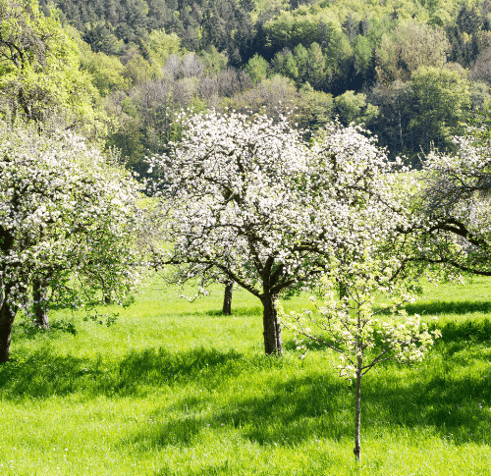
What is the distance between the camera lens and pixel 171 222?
14.9 metres

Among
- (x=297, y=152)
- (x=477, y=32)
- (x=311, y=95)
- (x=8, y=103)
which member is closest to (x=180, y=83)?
(x=311, y=95)

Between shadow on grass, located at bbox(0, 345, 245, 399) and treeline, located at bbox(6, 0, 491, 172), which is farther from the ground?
treeline, located at bbox(6, 0, 491, 172)

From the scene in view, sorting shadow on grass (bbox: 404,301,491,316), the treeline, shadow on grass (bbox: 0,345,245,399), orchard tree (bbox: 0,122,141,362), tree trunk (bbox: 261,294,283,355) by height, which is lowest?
shadow on grass (bbox: 0,345,245,399)

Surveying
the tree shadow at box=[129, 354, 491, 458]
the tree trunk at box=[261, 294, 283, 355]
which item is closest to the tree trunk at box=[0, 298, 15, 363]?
the tree shadow at box=[129, 354, 491, 458]

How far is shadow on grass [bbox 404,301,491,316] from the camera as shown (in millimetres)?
22672

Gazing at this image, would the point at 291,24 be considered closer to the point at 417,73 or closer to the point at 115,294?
the point at 417,73

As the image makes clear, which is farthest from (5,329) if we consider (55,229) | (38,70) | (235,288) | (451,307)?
(451,307)

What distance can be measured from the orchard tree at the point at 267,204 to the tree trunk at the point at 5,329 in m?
6.15

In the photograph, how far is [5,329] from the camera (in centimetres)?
1536

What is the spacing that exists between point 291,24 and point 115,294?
185635 mm

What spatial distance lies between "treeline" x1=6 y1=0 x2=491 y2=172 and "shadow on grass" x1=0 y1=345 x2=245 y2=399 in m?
49.2

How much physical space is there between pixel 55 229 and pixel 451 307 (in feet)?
72.3

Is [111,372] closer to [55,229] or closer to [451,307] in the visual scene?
[55,229]

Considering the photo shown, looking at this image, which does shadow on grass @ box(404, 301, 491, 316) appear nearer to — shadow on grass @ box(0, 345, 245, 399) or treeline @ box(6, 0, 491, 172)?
shadow on grass @ box(0, 345, 245, 399)
